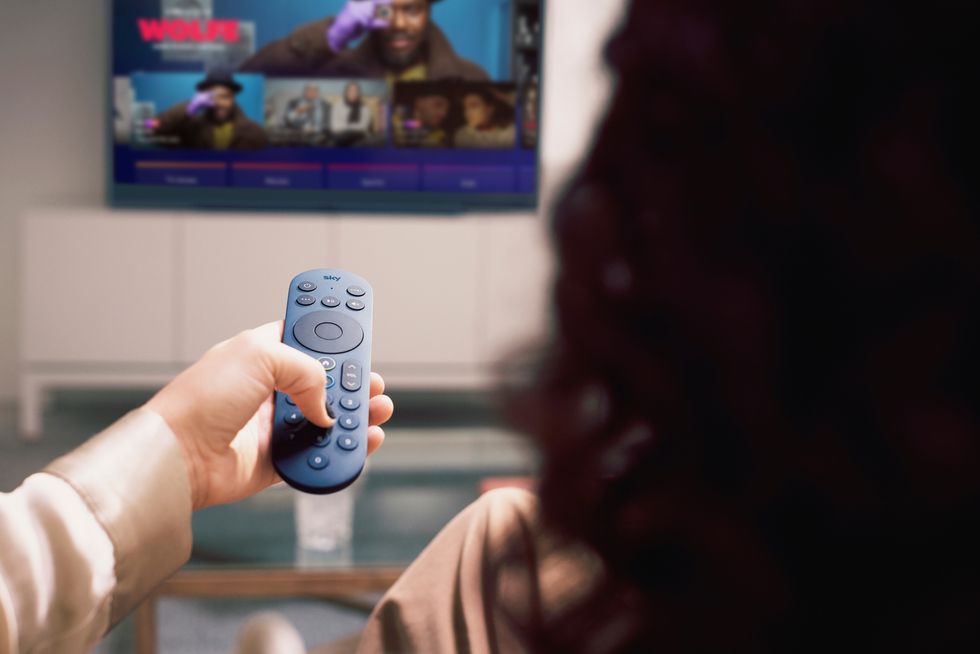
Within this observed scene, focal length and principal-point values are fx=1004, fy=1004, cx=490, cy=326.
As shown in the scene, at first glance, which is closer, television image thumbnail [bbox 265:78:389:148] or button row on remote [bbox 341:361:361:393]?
button row on remote [bbox 341:361:361:393]

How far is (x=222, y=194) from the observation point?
3.46 metres

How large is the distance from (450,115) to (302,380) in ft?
9.81

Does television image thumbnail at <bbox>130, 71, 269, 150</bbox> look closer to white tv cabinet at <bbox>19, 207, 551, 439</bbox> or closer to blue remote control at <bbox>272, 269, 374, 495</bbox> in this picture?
white tv cabinet at <bbox>19, 207, 551, 439</bbox>

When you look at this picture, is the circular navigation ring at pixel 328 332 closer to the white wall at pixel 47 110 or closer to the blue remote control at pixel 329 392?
the blue remote control at pixel 329 392

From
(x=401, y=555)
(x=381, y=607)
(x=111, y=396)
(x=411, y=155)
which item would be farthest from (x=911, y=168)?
(x=111, y=396)

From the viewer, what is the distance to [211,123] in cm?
346

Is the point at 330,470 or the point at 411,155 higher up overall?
the point at 411,155

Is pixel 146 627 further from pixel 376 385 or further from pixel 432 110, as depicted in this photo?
pixel 432 110

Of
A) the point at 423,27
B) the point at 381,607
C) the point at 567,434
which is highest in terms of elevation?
the point at 423,27

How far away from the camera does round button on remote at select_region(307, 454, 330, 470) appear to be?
64 cm

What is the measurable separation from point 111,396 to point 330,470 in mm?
3189

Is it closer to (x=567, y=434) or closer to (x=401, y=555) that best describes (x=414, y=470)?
(x=401, y=555)

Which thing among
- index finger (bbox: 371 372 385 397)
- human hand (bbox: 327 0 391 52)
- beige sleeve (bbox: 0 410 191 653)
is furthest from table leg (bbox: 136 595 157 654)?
human hand (bbox: 327 0 391 52)

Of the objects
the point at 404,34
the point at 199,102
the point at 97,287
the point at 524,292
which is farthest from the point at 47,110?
the point at 524,292
